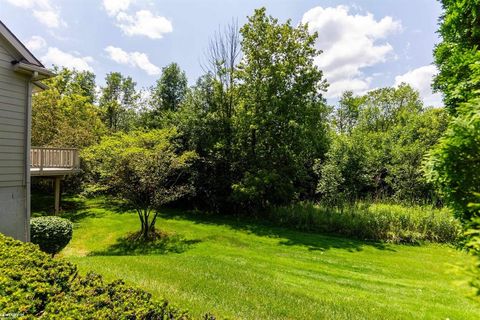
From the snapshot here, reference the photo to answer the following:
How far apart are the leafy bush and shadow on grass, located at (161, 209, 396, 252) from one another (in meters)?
6.73

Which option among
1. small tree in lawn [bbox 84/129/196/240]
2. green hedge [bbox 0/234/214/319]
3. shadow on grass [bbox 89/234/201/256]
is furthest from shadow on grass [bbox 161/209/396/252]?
→ green hedge [bbox 0/234/214/319]

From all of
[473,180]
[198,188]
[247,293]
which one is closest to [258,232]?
[198,188]

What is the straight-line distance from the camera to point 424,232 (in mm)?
11594

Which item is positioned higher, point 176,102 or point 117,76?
point 117,76

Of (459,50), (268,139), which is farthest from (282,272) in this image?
(268,139)

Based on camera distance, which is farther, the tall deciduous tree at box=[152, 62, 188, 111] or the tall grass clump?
the tall deciduous tree at box=[152, 62, 188, 111]

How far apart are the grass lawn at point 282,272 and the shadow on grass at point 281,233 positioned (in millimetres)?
45

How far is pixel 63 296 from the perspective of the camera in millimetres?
2914

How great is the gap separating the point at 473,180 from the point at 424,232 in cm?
1085

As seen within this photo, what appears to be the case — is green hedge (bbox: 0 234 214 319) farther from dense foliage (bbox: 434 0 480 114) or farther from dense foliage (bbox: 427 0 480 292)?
dense foliage (bbox: 434 0 480 114)

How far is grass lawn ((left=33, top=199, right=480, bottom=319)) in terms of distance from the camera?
4.69 meters

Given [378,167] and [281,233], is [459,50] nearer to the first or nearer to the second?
[281,233]

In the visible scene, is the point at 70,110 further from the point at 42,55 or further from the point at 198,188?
the point at 198,188

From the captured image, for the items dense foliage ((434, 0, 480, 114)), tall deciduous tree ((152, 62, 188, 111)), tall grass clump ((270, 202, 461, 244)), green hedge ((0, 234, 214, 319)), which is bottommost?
tall grass clump ((270, 202, 461, 244))
